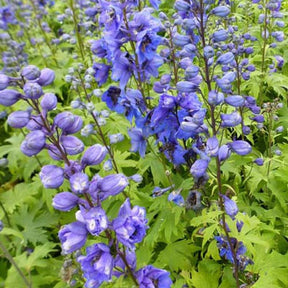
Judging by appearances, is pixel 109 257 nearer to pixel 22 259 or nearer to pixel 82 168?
pixel 82 168

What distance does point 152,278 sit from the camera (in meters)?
2.25

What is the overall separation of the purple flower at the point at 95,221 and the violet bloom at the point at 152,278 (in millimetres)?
458

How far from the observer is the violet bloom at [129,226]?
204 cm

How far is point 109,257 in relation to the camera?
6.65 feet

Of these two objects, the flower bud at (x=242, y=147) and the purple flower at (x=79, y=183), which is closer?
the purple flower at (x=79, y=183)

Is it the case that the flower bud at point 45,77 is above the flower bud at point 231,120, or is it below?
above

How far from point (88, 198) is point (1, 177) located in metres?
4.20

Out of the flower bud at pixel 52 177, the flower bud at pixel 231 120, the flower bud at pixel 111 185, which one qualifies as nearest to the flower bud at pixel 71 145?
the flower bud at pixel 52 177

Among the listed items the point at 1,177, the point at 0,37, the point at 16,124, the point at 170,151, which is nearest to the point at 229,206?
the point at 170,151

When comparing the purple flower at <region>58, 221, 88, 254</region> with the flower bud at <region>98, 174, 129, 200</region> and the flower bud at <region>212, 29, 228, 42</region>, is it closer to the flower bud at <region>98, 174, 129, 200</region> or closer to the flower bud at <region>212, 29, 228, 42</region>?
the flower bud at <region>98, 174, 129, 200</region>

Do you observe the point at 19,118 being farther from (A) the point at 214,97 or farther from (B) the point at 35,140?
(A) the point at 214,97

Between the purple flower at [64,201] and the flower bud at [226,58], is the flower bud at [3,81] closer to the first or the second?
the purple flower at [64,201]

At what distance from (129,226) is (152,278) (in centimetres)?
42

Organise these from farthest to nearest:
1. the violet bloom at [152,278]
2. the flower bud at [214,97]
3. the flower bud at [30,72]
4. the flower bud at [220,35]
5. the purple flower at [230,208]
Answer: the flower bud at [220,35] → the purple flower at [230,208] → the flower bud at [214,97] → the violet bloom at [152,278] → the flower bud at [30,72]
